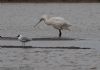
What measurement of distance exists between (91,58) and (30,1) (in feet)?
148

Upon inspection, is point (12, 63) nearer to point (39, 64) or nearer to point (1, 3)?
point (39, 64)

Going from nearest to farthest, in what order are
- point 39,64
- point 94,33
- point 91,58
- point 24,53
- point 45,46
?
point 39,64 < point 91,58 < point 24,53 < point 45,46 < point 94,33

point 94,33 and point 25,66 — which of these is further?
point 94,33

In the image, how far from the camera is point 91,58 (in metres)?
12.9

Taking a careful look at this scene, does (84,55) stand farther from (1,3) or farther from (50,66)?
(1,3)

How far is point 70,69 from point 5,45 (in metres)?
4.80

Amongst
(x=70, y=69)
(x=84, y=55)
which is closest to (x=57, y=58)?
(x=84, y=55)

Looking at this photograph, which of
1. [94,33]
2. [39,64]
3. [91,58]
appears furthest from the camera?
[94,33]

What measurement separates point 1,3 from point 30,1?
3.64 m

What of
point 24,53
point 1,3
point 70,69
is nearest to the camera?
point 70,69

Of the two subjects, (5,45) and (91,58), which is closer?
(91,58)

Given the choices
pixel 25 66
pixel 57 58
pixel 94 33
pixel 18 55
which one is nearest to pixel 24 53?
pixel 18 55

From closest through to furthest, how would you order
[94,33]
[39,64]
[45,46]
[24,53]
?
[39,64] → [24,53] → [45,46] → [94,33]

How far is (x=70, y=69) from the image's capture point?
441 inches
